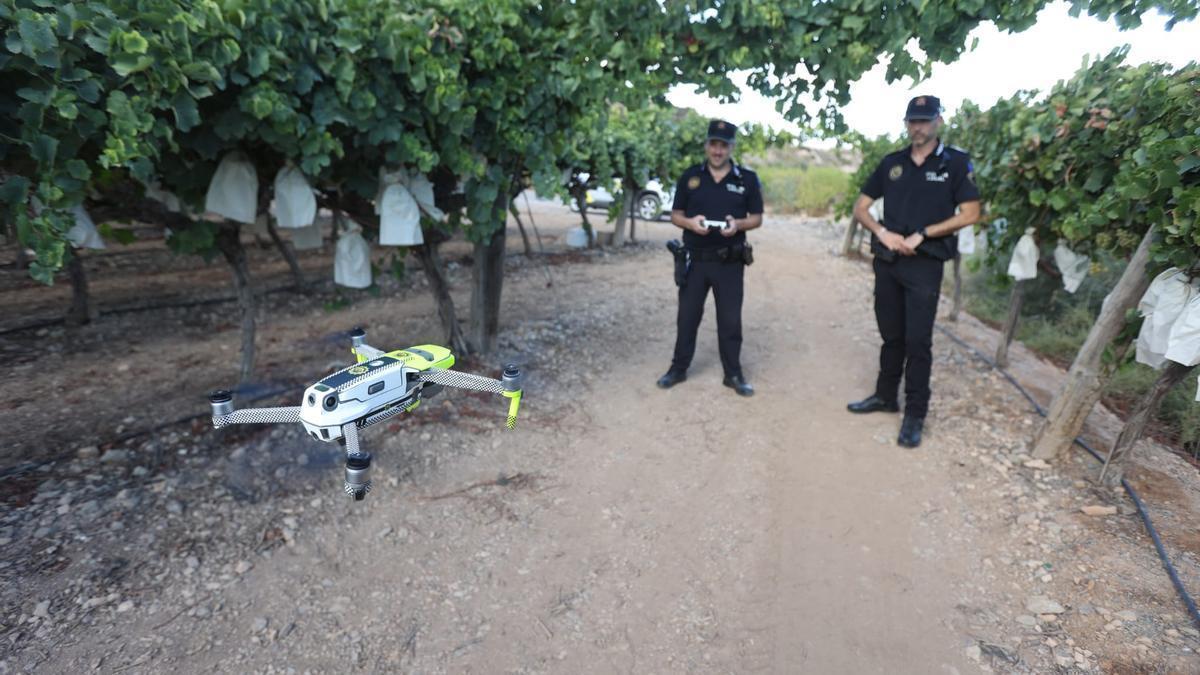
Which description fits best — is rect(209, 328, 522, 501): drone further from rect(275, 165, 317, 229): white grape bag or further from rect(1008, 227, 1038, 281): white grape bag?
rect(1008, 227, 1038, 281): white grape bag

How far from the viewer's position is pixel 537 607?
9.52 ft

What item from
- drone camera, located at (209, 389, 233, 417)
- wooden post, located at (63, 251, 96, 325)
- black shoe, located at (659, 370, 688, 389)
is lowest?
black shoe, located at (659, 370, 688, 389)

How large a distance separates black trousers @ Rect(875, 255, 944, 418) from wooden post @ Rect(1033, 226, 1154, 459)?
2.57ft

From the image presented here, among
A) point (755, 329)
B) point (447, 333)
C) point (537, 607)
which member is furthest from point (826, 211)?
point (537, 607)

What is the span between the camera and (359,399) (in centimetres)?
154

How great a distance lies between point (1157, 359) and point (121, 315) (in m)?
8.52

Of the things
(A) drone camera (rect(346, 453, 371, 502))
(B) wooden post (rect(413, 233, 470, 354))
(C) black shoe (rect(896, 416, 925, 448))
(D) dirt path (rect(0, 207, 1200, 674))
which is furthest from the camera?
(B) wooden post (rect(413, 233, 470, 354))

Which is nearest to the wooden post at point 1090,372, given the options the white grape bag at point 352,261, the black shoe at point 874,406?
the black shoe at point 874,406

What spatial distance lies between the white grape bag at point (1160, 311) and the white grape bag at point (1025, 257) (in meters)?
1.98

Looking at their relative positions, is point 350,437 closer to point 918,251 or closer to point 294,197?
point 294,197

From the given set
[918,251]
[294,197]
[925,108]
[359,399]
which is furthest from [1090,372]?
[294,197]

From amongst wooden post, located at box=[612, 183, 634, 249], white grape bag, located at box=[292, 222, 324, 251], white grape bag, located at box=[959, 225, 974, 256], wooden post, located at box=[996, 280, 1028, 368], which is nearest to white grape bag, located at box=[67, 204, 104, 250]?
white grape bag, located at box=[292, 222, 324, 251]

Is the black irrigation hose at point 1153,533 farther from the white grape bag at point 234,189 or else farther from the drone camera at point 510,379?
the white grape bag at point 234,189

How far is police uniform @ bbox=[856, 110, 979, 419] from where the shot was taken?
3.96 m
